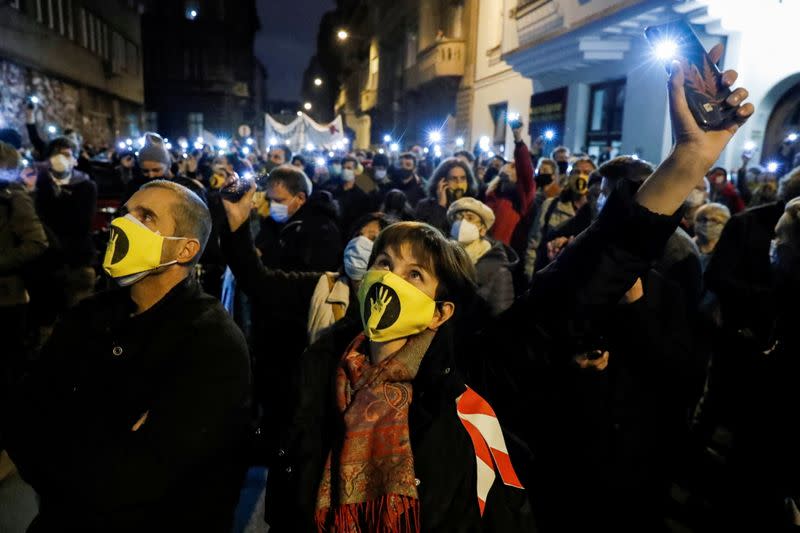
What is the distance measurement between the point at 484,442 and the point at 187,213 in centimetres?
130

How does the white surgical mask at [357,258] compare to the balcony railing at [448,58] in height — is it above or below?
below

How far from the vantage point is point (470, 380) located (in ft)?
5.93

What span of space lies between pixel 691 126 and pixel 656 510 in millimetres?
2543

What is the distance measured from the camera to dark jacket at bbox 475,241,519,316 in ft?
10.3

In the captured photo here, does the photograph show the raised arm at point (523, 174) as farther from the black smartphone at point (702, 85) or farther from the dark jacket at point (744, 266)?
the black smartphone at point (702, 85)

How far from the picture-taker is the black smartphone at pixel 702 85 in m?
1.19

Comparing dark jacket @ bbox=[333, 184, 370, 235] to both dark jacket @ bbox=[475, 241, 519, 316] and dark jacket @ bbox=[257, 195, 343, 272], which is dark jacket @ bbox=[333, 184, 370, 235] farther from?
dark jacket @ bbox=[475, 241, 519, 316]

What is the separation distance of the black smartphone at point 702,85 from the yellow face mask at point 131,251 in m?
1.64

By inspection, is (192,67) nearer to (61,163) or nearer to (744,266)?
(61,163)

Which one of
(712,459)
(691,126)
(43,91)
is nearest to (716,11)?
(712,459)

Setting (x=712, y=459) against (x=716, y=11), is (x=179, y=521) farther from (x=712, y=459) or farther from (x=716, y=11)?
(x=716, y=11)

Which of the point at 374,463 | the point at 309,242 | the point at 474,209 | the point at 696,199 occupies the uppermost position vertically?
the point at 696,199

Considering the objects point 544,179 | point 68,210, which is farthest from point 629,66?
point 68,210

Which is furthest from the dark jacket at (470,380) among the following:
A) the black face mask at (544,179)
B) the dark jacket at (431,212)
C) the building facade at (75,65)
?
the building facade at (75,65)
